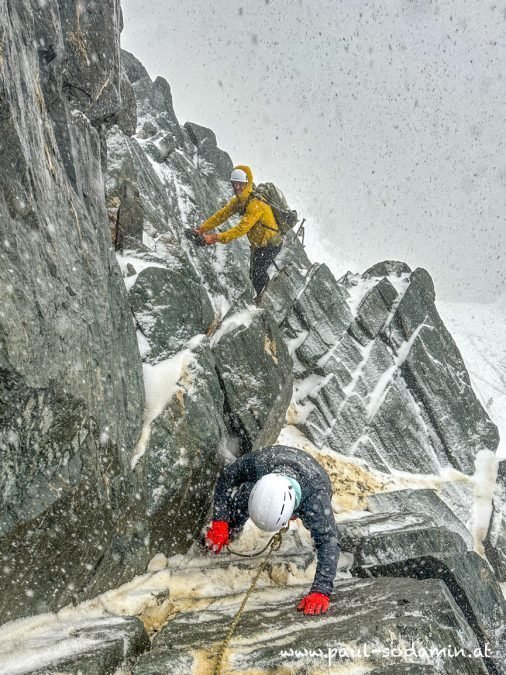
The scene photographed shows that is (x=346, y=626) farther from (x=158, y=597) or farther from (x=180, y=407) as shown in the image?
(x=180, y=407)

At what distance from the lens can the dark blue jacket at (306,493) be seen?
5.15 meters

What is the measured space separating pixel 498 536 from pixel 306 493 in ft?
39.7

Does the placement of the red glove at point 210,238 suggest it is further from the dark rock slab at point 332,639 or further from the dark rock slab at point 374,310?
the dark rock slab at point 374,310

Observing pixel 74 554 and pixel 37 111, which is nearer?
pixel 74 554

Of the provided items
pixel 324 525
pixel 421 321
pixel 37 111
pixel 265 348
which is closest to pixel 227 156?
pixel 421 321

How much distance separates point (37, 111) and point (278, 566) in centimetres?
669

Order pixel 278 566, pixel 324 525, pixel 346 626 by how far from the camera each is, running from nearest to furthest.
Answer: pixel 346 626
pixel 324 525
pixel 278 566

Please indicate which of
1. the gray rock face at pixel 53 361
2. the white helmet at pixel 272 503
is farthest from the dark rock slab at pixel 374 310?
the gray rock face at pixel 53 361

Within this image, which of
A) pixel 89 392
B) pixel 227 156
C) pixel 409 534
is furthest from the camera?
pixel 227 156

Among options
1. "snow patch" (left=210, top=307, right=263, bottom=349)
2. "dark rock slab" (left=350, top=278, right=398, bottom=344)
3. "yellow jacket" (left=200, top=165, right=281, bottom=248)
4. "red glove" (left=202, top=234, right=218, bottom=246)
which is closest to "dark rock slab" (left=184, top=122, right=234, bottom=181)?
"dark rock slab" (left=350, top=278, right=398, bottom=344)

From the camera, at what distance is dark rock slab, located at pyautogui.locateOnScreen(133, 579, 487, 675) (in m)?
3.75

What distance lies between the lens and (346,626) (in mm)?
4191

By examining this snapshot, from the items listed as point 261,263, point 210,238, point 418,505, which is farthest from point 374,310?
point 210,238

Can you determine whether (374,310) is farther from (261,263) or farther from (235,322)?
(235,322)
